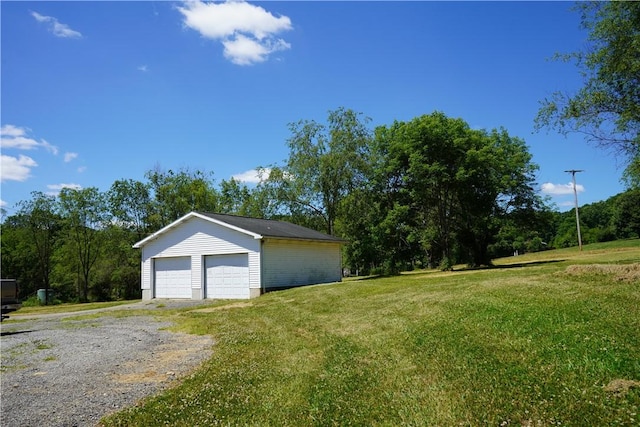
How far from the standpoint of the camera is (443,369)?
6.15 metres

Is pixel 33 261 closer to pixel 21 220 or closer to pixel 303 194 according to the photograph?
pixel 21 220

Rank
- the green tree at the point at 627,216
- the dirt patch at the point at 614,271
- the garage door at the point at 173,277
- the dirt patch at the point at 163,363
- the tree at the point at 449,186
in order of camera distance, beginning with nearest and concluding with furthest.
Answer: the dirt patch at the point at 163,363 < the dirt patch at the point at 614,271 < the garage door at the point at 173,277 < the tree at the point at 449,186 < the green tree at the point at 627,216

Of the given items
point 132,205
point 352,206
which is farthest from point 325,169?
point 132,205

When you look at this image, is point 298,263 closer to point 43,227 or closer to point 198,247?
point 198,247

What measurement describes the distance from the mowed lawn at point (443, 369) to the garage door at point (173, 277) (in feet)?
50.0

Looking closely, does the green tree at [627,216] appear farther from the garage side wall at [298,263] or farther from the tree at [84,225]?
the tree at [84,225]

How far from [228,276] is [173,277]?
4.24m

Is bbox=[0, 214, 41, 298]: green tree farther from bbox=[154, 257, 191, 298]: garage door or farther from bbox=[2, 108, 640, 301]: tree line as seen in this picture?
bbox=[154, 257, 191, 298]: garage door

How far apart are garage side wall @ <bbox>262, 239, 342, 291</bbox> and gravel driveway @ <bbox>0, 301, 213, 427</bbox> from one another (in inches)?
398

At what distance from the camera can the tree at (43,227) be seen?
46.1m

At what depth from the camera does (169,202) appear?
49.6m

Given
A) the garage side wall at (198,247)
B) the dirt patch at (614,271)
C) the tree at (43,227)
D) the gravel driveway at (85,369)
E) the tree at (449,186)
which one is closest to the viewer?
the gravel driveway at (85,369)

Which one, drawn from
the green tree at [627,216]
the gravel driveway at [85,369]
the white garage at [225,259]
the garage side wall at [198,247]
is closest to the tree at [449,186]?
the white garage at [225,259]

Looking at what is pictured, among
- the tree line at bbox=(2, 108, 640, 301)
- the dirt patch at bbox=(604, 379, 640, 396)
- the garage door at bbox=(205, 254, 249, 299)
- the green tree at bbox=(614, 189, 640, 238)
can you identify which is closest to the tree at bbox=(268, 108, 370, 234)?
the tree line at bbox=(2, 108, 640, 301)
